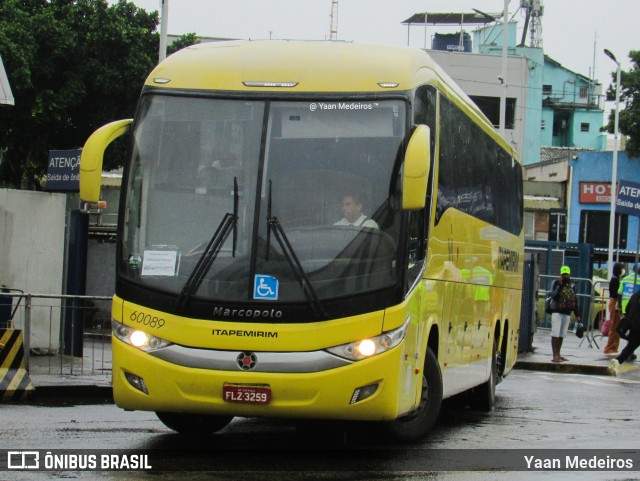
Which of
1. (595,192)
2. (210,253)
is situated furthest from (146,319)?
(595,192)

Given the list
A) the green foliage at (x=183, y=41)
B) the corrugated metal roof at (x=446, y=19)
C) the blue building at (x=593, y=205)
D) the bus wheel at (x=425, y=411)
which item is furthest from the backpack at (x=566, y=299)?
the corrugated metal roof at (x=446, y=19)

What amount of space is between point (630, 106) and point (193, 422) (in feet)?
164

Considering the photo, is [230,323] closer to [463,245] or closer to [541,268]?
[463,245]

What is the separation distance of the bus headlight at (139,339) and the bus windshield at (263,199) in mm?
376

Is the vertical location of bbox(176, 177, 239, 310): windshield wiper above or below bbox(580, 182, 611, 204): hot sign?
below

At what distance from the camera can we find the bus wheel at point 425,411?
10953 mm

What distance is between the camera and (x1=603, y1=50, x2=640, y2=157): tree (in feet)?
185

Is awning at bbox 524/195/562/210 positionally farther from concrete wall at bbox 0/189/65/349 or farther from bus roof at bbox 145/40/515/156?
bus roof at bbox 145/40/515/156

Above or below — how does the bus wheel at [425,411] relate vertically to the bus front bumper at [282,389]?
below

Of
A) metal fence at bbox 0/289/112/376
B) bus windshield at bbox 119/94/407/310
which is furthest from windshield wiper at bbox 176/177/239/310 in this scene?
metal fence at bbox 0/289/112/376

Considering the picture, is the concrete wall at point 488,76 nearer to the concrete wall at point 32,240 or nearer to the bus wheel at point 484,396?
the concrete wall at point 32,240

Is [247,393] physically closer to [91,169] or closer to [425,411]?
[91,169]

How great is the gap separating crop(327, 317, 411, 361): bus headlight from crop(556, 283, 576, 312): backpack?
1384 cm

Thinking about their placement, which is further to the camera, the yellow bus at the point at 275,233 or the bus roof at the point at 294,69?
the bus roof at the point at 294,69
